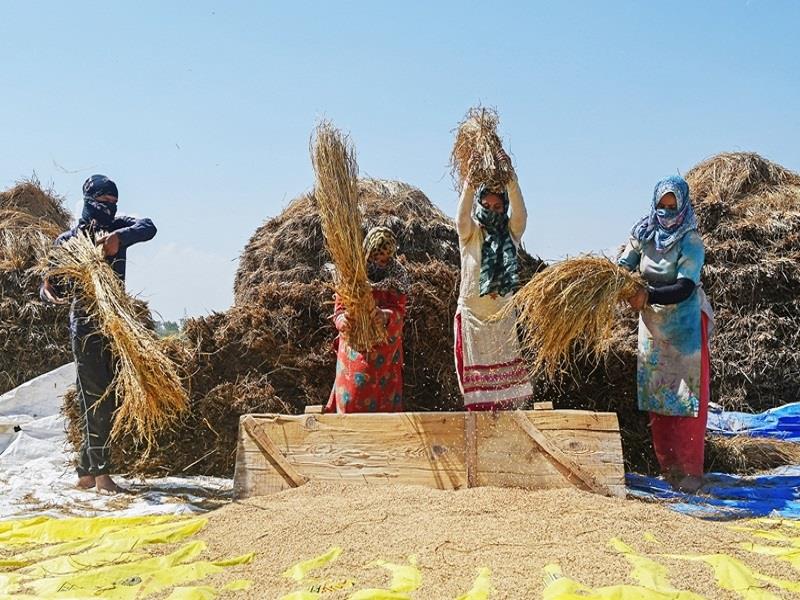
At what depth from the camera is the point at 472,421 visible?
11.0ft

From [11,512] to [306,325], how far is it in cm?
194

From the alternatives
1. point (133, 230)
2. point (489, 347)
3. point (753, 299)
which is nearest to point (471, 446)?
point (489, 347)

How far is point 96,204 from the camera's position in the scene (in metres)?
4.20

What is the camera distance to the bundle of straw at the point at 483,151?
3568 mm

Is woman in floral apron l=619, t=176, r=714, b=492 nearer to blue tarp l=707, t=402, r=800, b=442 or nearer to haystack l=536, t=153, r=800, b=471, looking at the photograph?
blue tarp l=707, t=402, r=800, b=442

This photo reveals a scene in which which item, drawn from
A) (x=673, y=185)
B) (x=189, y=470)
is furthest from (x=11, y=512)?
(x=673, y=185)

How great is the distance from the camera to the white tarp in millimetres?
3713

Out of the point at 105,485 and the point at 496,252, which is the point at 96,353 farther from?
the point at 496,252

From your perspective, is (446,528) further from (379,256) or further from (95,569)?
(379,256)

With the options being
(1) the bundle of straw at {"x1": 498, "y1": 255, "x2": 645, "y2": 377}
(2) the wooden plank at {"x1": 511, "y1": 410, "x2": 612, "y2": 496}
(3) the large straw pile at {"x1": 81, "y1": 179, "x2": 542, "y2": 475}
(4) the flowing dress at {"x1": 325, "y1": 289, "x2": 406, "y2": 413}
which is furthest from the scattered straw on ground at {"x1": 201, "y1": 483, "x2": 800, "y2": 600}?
(3) the large straw pile at {"x1": 81, "y1": 179, "x2": 542, "y2": 475}

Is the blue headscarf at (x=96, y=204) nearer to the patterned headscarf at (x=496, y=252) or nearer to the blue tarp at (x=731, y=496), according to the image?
the patterned headscarf at (x=496, y=252)

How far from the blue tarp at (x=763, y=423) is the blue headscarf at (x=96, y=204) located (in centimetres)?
428

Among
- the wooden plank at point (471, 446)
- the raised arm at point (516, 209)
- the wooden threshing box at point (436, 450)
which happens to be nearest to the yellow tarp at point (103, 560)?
the wooden threshing box at point (436, 450)

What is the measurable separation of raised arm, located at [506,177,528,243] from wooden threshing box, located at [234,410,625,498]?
3.03 ft
